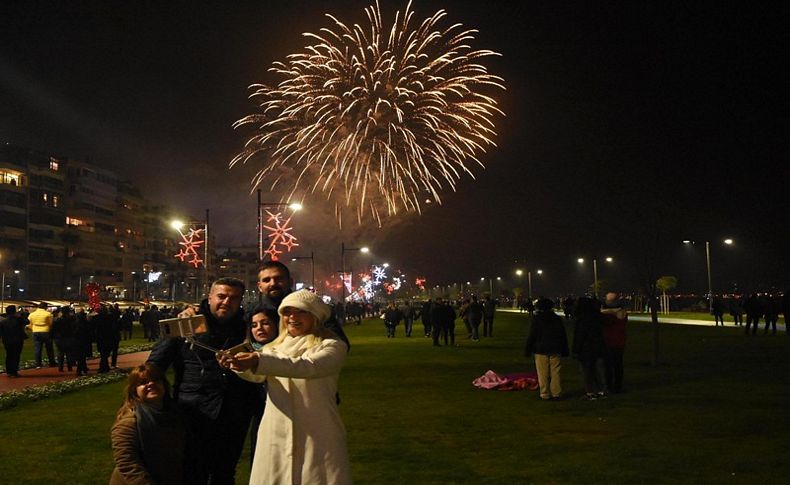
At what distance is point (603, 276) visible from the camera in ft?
593

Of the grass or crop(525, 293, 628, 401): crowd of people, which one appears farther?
crop(525, 293, 628, 401): crowd of people

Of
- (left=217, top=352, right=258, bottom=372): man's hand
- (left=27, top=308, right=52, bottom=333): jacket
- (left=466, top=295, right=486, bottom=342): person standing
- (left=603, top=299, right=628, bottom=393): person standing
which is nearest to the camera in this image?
(left=217, top=352, right=258, bottom=372): man's hand

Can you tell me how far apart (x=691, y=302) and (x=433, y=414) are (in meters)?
85.6

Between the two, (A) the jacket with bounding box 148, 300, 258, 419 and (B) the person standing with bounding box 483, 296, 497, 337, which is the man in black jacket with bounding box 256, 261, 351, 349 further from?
(B) the person standing with bounding box 483, 296, 497, 337

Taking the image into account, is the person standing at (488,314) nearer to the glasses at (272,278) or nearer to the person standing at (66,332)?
the person standing at (66,332)

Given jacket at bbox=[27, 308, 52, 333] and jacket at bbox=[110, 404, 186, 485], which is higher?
jacket at bbox=[27, 308, 52, 333]

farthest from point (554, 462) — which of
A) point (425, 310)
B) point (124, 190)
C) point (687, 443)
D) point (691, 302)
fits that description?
point (124, 190)

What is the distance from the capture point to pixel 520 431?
37.3ft

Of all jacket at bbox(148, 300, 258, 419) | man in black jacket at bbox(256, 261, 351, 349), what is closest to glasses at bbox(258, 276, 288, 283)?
man in black jacket at bbox(256, 261, 351, 349)

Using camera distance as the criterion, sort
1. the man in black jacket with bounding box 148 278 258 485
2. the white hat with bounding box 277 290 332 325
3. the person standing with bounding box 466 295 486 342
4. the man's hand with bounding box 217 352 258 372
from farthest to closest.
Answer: the person standing with bounding box 466 295 486 342
the man in black jacket with bounding box 148 278 258 485
the white hat with bounding box 277 290 332 325
the man's hand with bounding box 217 352 258 372

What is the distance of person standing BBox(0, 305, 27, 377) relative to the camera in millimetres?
20594

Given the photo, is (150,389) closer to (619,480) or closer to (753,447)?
(619,480)

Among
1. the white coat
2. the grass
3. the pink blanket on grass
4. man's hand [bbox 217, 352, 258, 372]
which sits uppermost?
man's hand [bbox 217, 352, 258, 372]

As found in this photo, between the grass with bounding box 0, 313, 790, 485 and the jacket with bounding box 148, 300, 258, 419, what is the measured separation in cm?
324
